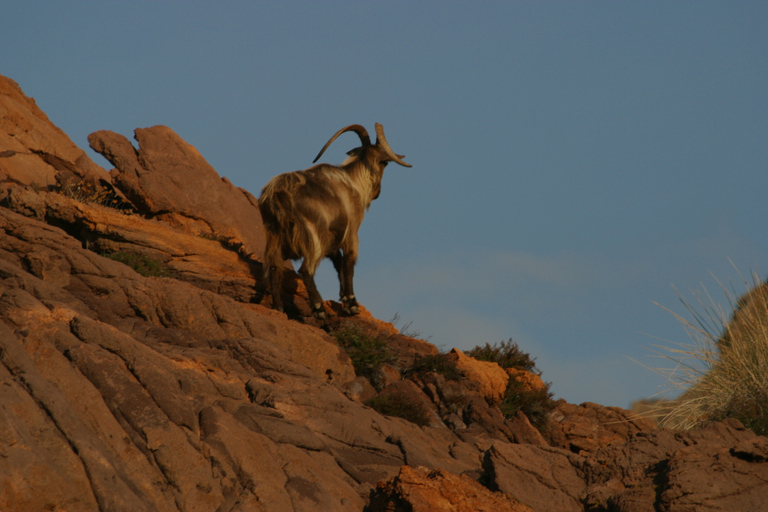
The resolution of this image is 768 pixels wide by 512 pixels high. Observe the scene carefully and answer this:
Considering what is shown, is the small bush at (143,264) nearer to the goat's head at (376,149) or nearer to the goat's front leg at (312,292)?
the goat's front leg at (312,292)

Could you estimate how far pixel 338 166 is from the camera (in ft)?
42.0

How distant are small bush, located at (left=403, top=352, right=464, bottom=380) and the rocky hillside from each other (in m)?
0.05

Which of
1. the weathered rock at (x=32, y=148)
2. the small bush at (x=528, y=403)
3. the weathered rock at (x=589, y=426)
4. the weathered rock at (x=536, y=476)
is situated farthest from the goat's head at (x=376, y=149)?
the weathered rock at (x=536, y=476)

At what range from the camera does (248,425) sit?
626cm

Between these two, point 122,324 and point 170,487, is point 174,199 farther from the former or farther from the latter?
point 170,487

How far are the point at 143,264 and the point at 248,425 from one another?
5.55m

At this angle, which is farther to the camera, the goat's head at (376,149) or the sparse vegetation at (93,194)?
the sparse vegetation at (93,194)

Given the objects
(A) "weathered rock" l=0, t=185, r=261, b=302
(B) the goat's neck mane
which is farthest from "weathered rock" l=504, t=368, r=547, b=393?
(A) "weathered rock" l=0, t=185, r=261, b=302

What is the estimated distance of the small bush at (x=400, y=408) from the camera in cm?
886

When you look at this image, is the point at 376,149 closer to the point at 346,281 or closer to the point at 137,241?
the point at 346,281

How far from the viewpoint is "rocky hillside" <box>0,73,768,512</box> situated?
16.5ft

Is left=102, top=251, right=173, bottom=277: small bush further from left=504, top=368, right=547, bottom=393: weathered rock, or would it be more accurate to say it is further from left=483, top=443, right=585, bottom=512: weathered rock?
left=483, top=443, right=585, bottom=512: weathered rock

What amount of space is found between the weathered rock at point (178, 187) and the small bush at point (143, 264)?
3287 millimetres

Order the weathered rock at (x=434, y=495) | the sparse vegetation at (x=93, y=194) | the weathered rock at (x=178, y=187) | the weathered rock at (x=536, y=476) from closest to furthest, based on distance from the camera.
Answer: the weathered rock at (x=434, y=495)
the weathered rock at (x=536, y=476)
the sparse vegetation at (x=93, y=194)
the weathered rock at (x=178, y=187)
